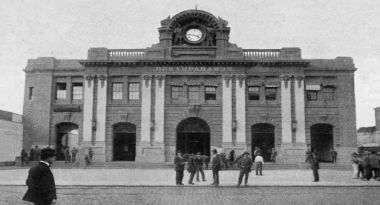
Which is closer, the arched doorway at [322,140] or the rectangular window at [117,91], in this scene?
the arched doorway at [322,140]

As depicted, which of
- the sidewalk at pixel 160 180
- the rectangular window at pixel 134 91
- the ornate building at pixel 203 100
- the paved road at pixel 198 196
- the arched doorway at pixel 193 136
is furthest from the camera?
the rectangular window at pixel 134 91

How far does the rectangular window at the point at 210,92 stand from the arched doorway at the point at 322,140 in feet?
28.2

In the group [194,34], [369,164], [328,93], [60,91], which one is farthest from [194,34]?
[369,164]

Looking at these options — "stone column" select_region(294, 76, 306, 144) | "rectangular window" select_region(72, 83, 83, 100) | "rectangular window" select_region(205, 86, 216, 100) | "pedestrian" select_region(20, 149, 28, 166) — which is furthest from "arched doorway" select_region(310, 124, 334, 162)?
"pedestrian" select_region(20, 149, 28, 166)

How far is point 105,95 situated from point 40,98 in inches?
230

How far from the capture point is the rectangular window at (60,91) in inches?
1543

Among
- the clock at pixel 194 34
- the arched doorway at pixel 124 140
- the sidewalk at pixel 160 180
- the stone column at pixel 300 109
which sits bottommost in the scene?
the sidewalk at pixel 160 180

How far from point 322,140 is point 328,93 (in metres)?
4.11

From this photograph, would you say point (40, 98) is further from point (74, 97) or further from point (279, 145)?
point (279, 145)

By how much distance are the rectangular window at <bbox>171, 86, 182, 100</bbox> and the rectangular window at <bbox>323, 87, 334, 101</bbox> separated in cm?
1218

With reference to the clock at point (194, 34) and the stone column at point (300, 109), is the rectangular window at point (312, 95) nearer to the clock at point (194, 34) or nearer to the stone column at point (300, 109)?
the stone column at point (300, 109)

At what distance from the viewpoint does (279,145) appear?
37.0 meters

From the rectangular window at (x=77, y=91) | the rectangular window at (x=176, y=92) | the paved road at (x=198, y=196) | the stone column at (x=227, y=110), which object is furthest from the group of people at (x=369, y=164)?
the rectangular window at (x=77, y=91)

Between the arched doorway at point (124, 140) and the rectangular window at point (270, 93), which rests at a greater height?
the rectangular window at point (270, 93)
